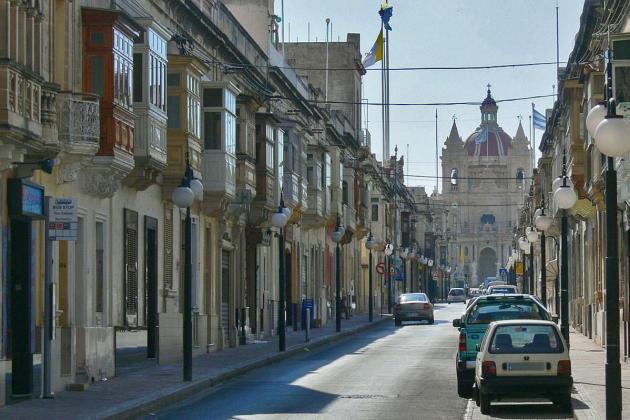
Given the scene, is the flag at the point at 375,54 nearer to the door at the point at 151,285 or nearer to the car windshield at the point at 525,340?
the door at the point at 151,285

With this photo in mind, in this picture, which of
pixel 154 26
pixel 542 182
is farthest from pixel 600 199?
pixel 542 182

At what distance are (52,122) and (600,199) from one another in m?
19.7

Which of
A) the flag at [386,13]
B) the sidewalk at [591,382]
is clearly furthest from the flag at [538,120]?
the sidewalk at [591,382]

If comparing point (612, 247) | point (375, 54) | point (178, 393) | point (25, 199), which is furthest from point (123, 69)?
point (375, 54)

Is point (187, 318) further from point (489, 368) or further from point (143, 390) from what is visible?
point (489, 368)

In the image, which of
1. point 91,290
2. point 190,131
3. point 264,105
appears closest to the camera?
point 91,290

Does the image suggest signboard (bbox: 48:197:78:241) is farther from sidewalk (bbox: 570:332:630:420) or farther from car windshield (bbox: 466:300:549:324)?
sidewalk (bbox: 570:332:630:420)

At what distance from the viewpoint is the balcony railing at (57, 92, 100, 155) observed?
25.9 m

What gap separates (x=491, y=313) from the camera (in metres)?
26.7

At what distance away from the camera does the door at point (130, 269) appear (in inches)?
1264

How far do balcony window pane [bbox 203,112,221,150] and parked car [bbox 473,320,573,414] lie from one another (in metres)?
18.7

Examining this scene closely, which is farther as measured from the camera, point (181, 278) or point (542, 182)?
point (542, 182)

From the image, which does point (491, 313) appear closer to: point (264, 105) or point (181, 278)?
point (181, 278)

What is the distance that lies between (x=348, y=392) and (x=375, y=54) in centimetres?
5302
